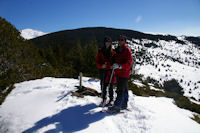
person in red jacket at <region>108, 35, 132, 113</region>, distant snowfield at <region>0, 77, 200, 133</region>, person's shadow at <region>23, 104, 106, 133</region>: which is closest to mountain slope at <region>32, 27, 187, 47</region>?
distant snowfield at <region>0, 77, 200, 133</region>

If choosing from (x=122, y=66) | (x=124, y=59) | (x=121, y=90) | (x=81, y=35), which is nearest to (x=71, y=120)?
(x=121, y=90)

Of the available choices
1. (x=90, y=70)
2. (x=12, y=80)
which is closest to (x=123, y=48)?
(x=12, y=80)

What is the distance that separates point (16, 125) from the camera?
334cm

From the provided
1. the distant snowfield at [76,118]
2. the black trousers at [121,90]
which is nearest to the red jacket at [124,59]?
the black trousers at [121,90]

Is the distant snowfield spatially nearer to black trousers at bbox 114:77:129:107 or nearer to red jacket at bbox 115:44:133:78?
black trousers at bbox 114:77:129:107

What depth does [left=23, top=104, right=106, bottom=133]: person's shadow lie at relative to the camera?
10.7ft

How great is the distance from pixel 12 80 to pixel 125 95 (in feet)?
22.3

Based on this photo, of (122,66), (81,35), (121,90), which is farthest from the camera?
(81,35)

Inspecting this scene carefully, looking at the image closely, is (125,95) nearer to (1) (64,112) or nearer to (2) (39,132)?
(1) (64,112)

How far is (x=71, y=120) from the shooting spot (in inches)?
144

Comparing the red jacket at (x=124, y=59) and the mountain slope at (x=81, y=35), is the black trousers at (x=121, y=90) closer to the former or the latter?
the red jacket at (x=124, y=59)

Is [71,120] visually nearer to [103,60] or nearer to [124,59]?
[103,60]

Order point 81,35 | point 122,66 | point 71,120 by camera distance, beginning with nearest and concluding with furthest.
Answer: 1. point 71,120
2. point 122,66
3. point 81,35

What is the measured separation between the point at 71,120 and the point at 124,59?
2440mm
